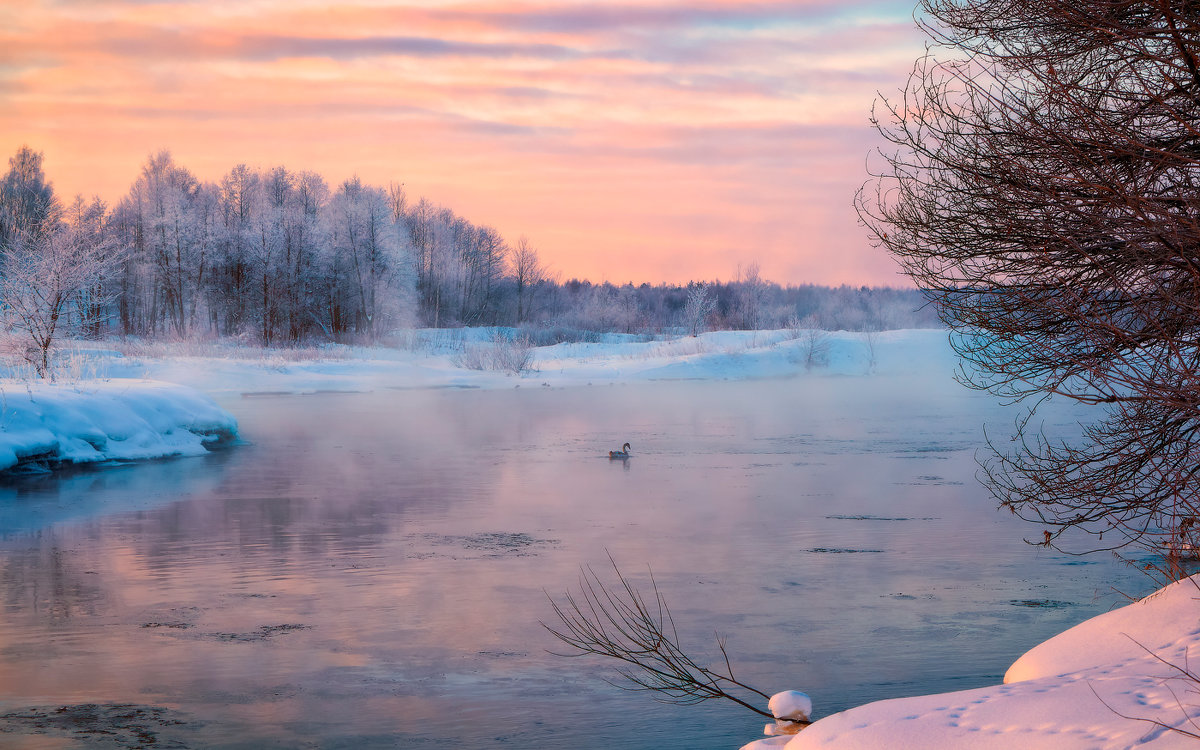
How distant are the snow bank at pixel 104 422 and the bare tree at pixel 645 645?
11.3 meters

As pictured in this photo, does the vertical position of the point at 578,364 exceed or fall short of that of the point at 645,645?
it exceeds it

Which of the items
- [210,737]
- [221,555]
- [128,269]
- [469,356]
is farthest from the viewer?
[128,269]

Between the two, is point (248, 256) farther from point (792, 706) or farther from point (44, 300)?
point (792, 706)

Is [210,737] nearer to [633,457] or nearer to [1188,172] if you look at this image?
[1188,172]

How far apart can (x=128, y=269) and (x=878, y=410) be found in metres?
61.1

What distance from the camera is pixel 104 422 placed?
1906 centimetres

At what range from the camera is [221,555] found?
442 inches

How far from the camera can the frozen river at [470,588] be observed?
6.71 meters

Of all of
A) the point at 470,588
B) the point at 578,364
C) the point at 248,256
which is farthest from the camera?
the point at 248,256

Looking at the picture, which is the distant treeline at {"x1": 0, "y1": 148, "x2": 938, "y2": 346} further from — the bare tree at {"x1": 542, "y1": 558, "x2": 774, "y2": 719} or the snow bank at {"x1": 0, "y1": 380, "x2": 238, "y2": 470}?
the bare tree at {"x1": 542, "y1": 558, "x2": 774, "y2": 719}

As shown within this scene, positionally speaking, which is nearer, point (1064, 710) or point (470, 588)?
point (1064, 710)

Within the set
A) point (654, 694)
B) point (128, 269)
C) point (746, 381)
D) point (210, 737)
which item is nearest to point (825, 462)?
point (654, 694)

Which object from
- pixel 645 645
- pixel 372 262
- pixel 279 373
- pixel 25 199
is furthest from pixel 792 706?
pixel 25 199

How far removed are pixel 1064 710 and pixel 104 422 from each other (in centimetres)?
1808
